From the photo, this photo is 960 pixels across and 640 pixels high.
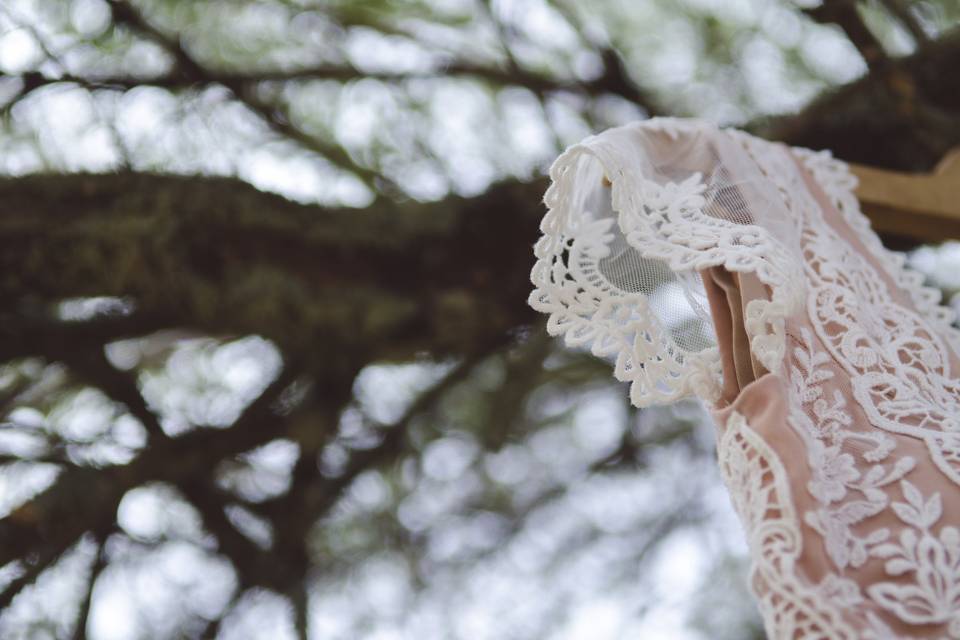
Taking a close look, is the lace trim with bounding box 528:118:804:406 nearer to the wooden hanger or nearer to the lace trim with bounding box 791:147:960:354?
the lace trim with bounding box 791:147:960:354

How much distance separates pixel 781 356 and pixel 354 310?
503mm

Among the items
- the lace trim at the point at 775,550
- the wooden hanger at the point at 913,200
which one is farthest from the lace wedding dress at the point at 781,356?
the wooden hanger at the point at 913,200

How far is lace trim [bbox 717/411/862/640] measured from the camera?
0.44m

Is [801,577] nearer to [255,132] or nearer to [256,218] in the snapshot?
[256,218]

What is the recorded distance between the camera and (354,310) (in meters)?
0.94

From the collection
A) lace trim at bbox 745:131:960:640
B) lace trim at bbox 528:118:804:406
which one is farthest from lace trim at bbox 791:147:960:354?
lace trim at bbox 528:118:804:406

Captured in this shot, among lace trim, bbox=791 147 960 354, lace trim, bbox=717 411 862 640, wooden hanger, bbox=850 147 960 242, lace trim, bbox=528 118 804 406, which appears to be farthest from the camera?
wooden hanger, bbox=850 147 960 242

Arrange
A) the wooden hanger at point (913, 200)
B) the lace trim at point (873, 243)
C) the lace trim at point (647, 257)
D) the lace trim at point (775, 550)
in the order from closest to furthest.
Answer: the lace trim at point (775, 550) < the lace trim at point (647, 257) < the lace trim at point (873, 243) < the wooden hanger at point (913, 200)

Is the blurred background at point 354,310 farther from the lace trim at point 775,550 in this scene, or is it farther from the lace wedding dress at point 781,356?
the lace trim at point 775,550

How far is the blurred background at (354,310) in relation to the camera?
931mm

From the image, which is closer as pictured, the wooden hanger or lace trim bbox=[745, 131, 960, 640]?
lace trim bbox=[745, 131, 960, 640]

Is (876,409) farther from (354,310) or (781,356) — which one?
(354,310)

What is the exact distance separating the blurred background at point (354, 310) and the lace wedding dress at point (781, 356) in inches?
13.9

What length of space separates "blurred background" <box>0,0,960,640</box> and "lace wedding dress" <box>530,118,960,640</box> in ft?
1.16
